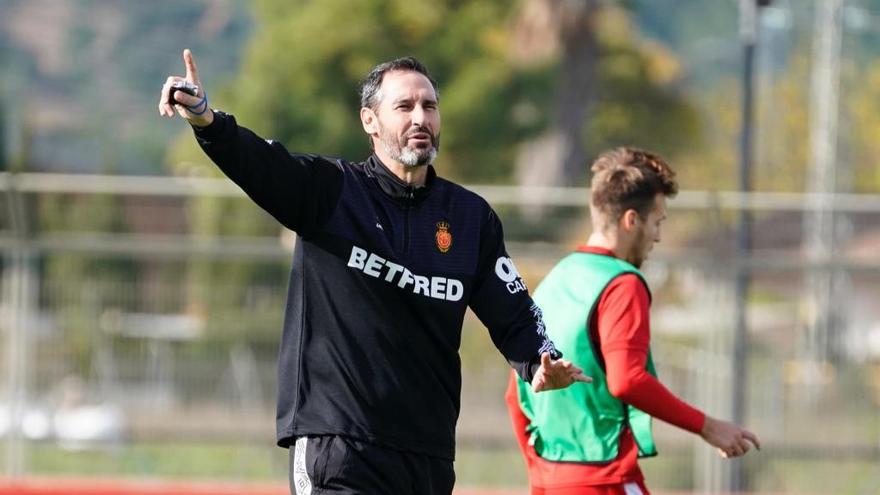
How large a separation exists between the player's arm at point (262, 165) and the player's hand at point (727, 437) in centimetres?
151

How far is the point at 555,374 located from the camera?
16.3 feet

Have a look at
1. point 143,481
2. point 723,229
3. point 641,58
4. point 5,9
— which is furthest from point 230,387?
point 5,9

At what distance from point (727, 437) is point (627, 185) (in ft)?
3.13

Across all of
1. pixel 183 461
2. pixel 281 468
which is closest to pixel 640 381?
pixel 281 468

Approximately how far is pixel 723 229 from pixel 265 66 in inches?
840

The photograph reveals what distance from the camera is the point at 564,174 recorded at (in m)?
28.8

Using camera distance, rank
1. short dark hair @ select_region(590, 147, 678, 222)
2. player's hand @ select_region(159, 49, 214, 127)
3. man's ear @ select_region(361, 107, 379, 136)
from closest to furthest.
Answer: player's hand @ select_region(159, 49, 214, 127) < man's ear @ select_region(361, 107, 379, 136) < short dark hair @ select_region(590, 147, 678, 222)

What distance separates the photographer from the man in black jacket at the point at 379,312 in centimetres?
496

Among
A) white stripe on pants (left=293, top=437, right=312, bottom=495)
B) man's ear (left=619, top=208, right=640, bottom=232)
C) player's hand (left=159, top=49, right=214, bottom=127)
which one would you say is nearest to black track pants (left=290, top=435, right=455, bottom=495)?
white stripe on pants (left=293, top=437, right=312, bottom=495)

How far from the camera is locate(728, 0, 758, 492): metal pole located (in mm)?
11109

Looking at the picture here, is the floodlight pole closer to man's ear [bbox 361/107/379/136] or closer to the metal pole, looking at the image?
the metal pole

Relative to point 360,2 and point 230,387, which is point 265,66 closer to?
point 360,2

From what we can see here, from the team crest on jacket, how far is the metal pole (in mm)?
6262

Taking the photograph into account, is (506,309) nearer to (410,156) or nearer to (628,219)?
(410,156)
